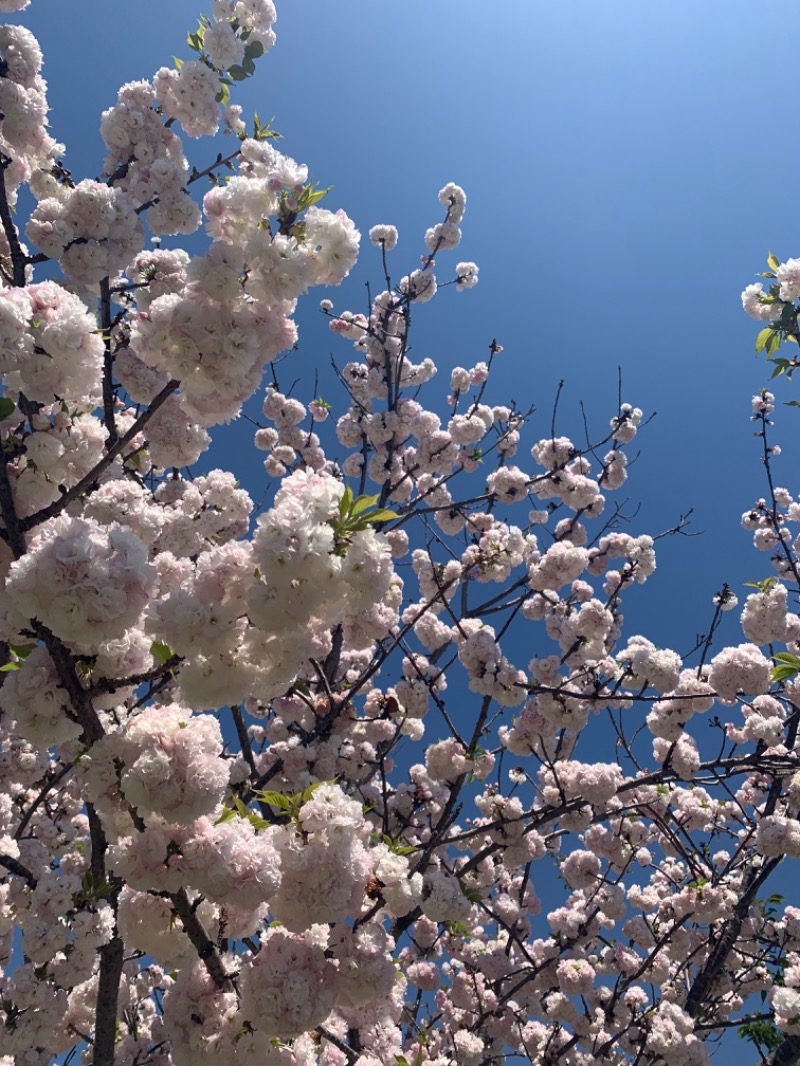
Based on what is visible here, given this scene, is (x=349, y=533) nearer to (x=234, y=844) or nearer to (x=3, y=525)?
(x=234, y=844)

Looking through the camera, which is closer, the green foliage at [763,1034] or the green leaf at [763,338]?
the green leaf at [763,338]

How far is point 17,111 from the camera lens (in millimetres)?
3797

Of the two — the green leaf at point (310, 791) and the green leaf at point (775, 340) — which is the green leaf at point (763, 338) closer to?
the green leaf at point (775, 340)

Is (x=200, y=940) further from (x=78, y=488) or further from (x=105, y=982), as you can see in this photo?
(x=78, y=488)

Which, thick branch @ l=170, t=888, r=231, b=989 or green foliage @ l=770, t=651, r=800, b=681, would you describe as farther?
green foliage @ l=770, t=651, r=800, b=681

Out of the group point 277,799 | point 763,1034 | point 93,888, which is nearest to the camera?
point 277,799

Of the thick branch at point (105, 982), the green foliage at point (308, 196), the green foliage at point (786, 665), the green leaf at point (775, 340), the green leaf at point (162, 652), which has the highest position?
the green leaf at point (775, 340)

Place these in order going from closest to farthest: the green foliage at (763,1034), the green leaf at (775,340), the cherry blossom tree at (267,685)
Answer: the cherry blossom tree at (267,685), the green leaf at (775,340), the green foliage at (763,1034)

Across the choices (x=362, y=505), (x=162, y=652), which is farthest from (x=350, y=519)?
(x=162, y=652)

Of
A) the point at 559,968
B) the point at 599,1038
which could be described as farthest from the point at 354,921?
the point at 599,1038

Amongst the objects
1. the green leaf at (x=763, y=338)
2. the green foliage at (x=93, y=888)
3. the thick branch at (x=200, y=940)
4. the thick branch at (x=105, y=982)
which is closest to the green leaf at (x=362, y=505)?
the thick branch at (x=200, y=940)

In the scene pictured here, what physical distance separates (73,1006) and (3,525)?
12.1 feet

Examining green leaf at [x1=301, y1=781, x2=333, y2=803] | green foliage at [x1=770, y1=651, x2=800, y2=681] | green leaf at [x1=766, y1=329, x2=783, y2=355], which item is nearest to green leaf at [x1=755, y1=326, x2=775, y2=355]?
green leaf at [x1=766, y1=329, x2=783, y2=355]

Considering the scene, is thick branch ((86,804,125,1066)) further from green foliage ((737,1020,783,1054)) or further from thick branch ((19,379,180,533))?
green foliage ((737,1020,783,1054))
